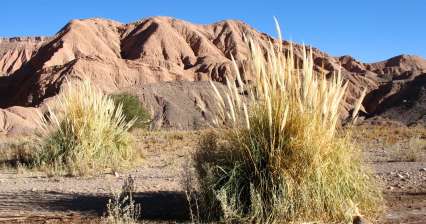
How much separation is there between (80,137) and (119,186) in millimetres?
2755

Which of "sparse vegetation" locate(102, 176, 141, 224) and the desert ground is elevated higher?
the desert ground

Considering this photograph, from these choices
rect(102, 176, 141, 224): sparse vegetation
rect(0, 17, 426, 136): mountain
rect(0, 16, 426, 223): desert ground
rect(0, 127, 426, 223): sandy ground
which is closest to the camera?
rect(102, 176, 141, 224): sparse vegetation

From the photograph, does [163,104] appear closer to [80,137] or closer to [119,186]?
[80,137]

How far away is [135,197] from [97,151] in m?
4.15

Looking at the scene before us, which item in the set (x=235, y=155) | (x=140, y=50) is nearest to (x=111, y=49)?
(x=140, y=50)

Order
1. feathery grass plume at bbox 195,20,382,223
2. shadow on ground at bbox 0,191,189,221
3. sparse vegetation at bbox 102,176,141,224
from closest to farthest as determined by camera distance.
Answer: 1. sparse vegetation at bbox 102,176,141,224
2. feathery grass plume at bbox 195,20,382,223
3. shadow on ground at bbox 0,191,189,221

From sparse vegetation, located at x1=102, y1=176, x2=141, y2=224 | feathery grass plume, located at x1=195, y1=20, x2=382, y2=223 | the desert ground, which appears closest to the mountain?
the desert ground

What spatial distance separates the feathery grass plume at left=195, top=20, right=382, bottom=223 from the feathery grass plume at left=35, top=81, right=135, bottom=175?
5.53 metres

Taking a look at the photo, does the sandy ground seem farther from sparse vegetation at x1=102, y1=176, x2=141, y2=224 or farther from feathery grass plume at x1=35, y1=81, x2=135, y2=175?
feathery grass plume at x1=35, y1=81, x2=135, y2=175

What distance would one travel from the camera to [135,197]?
7422 mm

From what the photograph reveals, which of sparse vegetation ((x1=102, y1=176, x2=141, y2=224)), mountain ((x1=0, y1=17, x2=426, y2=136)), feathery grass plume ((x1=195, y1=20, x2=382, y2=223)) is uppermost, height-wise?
mountain ((x1=0, y1=17, x2=426, y2=136))

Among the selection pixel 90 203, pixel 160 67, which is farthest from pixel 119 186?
pixel 160 67

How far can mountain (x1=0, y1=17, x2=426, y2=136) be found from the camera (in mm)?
64156

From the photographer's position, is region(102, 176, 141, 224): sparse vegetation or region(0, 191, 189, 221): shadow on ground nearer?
region(102, 176, 141, 224): sparse vegetation
